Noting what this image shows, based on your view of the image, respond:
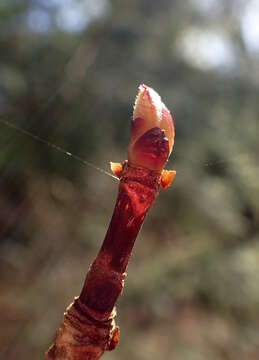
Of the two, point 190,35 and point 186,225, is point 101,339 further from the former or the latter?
point 190,35

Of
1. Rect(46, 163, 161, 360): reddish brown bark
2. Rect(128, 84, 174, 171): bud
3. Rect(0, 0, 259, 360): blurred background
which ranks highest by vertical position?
Rect(0, 0, 259, 360): blurred background

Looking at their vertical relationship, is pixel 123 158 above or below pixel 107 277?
above

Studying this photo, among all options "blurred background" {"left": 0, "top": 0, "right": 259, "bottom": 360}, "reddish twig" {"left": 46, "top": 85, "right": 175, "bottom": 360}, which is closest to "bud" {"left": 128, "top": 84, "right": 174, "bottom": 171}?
"reddish twig" {"left": 46, "top": 85, "right": 175, "bottom": 360}

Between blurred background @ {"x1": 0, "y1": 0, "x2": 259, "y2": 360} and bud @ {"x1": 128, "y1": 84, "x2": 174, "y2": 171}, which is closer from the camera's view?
bud @ {"x1": 128, "y1": 84, "x2": 174, "y2": 171}

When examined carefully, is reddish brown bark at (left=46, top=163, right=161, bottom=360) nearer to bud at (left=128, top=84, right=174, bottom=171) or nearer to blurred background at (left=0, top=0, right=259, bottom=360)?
bud at (left=128, top=84, right=174, bottom=171)

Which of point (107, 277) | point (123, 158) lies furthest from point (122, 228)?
point (123, 158)

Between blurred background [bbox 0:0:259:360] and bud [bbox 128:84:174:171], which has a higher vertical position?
blurred background [bbox 0:0:259:360]

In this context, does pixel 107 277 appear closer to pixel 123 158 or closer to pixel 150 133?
pixel 150 133

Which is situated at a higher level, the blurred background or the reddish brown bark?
the blurred background
